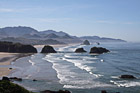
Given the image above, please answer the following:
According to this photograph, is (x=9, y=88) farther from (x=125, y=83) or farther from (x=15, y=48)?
(x=15, y=48)

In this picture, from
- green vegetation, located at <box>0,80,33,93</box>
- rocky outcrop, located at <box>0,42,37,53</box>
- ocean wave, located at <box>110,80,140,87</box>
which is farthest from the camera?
rocky outcrop, located at <box>0,42,37,53</box>

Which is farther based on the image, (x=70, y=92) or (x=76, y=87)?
(x=76, y=87)

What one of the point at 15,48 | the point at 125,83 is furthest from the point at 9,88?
the point at 15,48

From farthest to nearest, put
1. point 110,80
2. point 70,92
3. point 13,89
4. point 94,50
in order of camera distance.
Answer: point 94,50 < point 110,80 < point 70,92 < point 13,89

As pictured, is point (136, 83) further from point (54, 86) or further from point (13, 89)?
point (13, 89)

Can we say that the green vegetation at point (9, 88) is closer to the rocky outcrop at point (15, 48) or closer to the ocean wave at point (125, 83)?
the ocean wave at point (125, 83)

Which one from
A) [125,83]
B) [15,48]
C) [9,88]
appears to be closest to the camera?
[9,88]

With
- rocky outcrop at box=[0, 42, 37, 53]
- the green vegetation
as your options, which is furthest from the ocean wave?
rocky outcrop at box=[0, 42, 37, 53]

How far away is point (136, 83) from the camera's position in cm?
3112

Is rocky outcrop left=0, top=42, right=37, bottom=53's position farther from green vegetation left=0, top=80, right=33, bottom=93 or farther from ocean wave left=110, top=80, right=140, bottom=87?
green vegetation left=0, top=80, right=33, bottom=93

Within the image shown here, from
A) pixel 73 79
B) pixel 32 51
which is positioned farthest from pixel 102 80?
pixel 32 51

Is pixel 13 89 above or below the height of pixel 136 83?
above

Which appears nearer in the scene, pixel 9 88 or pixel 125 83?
pixel 9 88

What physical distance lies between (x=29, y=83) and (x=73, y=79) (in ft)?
24.3
